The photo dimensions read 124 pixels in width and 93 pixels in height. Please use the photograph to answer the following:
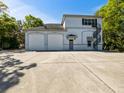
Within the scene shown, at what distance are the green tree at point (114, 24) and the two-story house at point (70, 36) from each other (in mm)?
2430

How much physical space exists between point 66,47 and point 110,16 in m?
10.7

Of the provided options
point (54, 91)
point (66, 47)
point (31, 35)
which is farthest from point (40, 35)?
point (54, 91)

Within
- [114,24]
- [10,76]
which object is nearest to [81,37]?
[114,24]

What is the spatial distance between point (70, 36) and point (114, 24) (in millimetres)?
9029

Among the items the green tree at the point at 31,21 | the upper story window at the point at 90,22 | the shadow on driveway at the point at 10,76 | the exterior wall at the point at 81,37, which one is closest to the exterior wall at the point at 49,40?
the exterior wall at the point at 81,37

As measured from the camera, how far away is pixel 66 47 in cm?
Answer: 3309

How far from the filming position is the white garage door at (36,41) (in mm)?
32188

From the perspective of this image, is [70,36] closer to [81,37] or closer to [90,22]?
[81,37]

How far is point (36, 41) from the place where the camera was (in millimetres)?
32219

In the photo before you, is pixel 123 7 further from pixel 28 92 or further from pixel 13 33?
pixel 28 92

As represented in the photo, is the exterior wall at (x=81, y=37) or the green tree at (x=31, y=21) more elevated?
the green tree at (x=31, y=21)

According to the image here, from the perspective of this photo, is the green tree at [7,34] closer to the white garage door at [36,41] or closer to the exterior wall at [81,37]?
the white garage door at [36,41]

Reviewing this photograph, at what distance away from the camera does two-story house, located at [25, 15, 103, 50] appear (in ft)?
106

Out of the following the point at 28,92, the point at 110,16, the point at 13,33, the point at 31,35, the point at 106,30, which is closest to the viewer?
the point at 28,92
